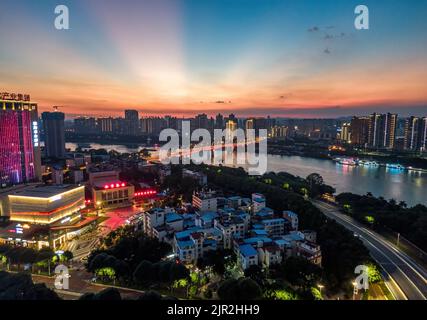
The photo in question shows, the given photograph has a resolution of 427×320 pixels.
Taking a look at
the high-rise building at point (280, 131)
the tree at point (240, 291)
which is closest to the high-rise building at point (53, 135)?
the tree at point (240, 291)

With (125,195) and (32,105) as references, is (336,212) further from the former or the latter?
(32,105)

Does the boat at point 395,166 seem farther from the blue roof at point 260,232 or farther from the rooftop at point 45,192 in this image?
the rooftop at point 45,192

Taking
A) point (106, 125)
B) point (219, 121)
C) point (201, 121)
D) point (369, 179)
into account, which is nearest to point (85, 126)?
point (106, 125)

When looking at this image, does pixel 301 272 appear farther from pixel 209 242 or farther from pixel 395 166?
pixel 395 166

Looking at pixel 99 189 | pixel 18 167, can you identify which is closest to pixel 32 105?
pixel 18 167

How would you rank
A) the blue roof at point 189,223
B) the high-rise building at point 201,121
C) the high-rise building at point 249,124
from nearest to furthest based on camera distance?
1. the blue roof at point 189,223
2. the high-rise building at point 201,121
3. the high-rise building at point 249,124
